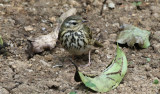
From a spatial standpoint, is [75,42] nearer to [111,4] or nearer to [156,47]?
[156,47]

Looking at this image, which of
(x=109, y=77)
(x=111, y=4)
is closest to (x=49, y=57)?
(x=109, y=77)

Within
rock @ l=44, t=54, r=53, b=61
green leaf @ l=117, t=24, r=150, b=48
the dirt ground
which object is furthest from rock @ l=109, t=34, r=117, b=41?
rock @ l=44, t=54, r=53, b=61

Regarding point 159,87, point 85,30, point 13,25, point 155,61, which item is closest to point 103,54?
point 85,30

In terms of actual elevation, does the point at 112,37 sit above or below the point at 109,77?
above

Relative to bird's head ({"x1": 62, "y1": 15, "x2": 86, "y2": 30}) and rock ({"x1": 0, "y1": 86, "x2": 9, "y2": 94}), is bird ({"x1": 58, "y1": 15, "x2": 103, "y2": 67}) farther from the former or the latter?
rock ({"x1": 0, "y1": 86, "x2": 9, "y2": 94})

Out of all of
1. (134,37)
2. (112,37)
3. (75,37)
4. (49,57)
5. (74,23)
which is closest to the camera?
(75,37)
